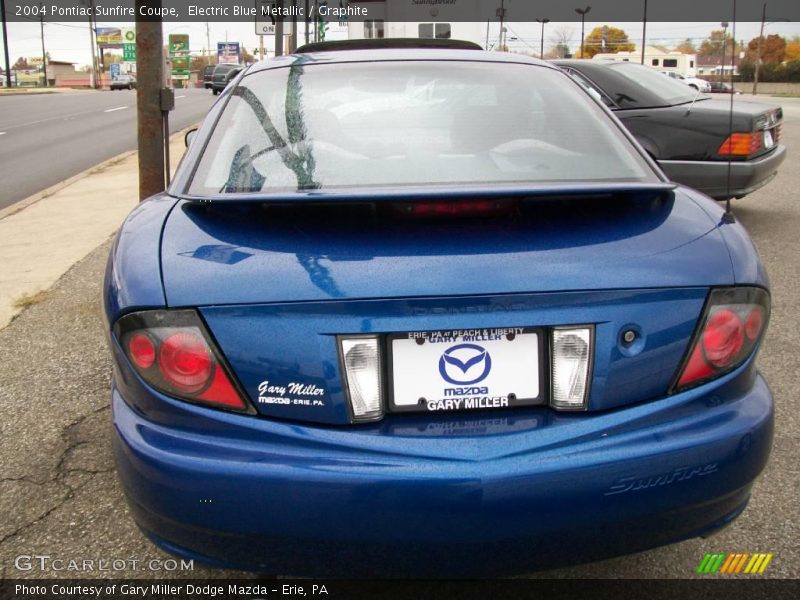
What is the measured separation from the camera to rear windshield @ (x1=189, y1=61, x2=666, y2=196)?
2287 millimetres

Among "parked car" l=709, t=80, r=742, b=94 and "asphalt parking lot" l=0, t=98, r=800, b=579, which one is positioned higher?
"parked car" l=709, t=80, r=742, b=94

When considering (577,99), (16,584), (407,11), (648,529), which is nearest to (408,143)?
(577,99)

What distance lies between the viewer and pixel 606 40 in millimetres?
105438

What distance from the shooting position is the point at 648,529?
1825 mm

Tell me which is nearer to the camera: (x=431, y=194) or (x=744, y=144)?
(x=431, y=194)

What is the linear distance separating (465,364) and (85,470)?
1.81m

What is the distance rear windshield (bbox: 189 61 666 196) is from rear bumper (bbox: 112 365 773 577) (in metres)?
0.71

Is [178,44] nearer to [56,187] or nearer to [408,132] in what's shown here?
[56,187]

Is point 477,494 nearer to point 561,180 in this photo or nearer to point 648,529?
point 648,529

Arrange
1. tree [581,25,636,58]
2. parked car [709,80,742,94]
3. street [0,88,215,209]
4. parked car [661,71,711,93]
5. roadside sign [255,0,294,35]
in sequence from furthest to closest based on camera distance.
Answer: tree [581,25,636,58] < roadside sign [255,0,294,35] < street [0,88,215,209] < parked car [661,71,711,93] < parked car [709,80,742,94]

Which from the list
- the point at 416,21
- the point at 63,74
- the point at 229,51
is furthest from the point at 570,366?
the point at 63,74

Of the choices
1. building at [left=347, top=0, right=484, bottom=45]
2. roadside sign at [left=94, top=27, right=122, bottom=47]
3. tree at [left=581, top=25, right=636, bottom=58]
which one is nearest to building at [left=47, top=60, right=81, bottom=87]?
roadside sign at [left=94, top=27, right=122, bottom=47]

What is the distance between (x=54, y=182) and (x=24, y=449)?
963 centimetres

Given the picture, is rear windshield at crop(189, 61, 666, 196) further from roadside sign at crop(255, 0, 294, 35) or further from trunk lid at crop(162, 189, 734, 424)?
roadside sign at crop(255, 0, 294, 35)
